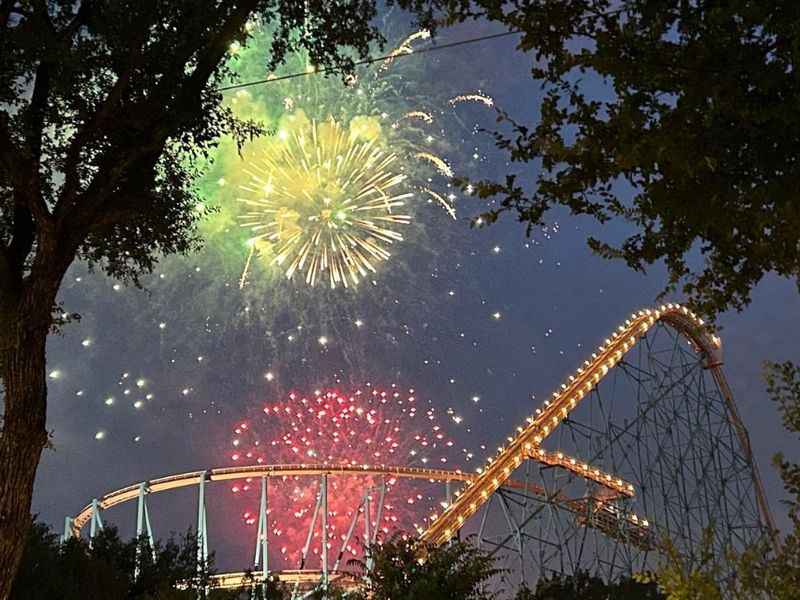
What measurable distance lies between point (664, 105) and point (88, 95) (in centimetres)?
622

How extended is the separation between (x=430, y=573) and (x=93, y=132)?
5.00 metres

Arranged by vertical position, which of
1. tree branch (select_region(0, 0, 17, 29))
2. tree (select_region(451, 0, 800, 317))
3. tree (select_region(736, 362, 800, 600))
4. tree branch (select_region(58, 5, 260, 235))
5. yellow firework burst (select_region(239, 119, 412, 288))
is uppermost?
yellow firework burst (select_region(239, 119, 412, 288))

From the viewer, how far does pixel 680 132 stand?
2.80 meters

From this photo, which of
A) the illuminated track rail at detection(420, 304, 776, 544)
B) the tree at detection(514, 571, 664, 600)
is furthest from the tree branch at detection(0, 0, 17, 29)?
the illuminated track rail at detection(420, 304, 776, 544)

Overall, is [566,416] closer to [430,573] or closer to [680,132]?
[430,573]

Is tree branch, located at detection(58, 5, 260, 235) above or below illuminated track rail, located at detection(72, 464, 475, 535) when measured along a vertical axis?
below

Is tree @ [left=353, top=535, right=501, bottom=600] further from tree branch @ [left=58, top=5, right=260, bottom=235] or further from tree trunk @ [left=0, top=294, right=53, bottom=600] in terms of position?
tree branch @ [left=58, top=5, right=260, bottom=235]

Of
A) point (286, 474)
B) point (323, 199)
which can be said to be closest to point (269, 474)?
point (286, 474)

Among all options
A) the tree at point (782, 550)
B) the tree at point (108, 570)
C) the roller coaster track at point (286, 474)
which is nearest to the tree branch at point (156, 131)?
the tree at point (108, 570)

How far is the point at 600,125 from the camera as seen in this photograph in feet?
10.8

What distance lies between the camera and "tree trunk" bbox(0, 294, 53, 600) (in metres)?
5.44

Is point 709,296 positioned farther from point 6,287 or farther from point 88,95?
point 88,95

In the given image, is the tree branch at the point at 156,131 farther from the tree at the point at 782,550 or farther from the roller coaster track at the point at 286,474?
the roller coaster track at the point at 286,474

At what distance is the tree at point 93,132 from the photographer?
5834 millimetres
